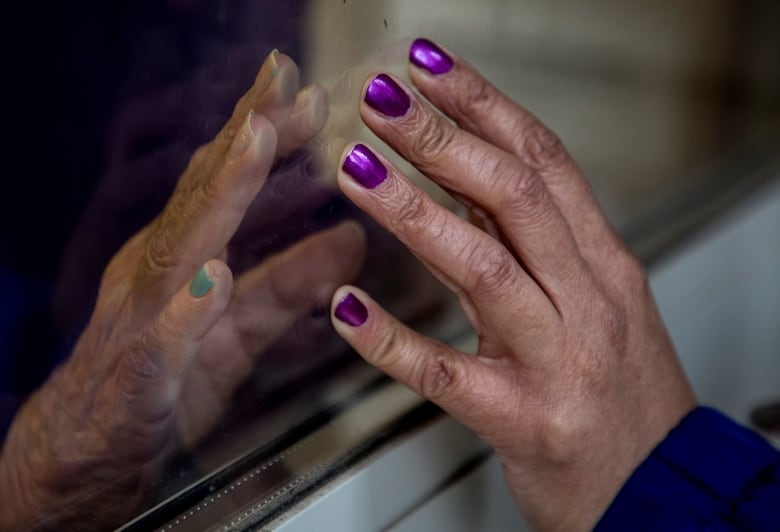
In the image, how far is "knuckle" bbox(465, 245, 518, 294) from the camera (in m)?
0.54

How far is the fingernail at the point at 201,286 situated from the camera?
19.8 inches

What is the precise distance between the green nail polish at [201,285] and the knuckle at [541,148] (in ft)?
0.80

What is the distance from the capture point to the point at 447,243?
20.8 inches

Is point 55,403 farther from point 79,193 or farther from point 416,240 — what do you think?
point 416,240

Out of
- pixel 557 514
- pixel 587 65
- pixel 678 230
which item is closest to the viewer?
pixel 557 514

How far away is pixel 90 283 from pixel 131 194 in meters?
0.06

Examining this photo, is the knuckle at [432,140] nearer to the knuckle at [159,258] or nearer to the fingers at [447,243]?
the fingers at [447,243]

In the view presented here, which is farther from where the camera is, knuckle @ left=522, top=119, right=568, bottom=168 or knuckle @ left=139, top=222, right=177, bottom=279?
knuckle @ left=522, top=119, right=568, bottom=168

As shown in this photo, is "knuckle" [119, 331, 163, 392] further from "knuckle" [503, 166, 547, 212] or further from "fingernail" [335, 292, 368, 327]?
"knuckle" [503, 166, 547, 212]

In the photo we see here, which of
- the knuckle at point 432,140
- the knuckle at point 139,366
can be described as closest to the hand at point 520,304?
the knuckle at point 432,140

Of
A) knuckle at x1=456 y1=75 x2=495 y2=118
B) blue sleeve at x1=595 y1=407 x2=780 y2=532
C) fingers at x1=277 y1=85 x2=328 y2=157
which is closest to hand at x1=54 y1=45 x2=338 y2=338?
fingers at x1=277 y1=85 x2=328 y2=157

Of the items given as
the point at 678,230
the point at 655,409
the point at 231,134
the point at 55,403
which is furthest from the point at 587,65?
the point at 55,403

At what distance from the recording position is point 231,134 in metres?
0.52

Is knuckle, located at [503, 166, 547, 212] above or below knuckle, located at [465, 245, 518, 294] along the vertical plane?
above
